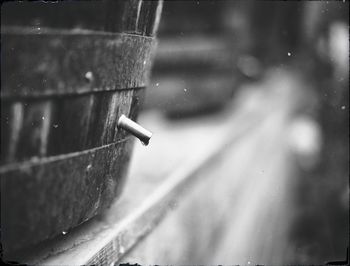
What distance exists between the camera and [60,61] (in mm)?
807

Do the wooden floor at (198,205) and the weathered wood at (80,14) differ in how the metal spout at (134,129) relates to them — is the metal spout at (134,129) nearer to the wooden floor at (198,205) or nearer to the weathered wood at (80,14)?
the weathered wood at (80,14)

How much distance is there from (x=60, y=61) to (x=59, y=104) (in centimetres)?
9

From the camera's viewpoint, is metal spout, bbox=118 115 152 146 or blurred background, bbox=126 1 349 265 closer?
metal spout, bbox=118 115 152 146

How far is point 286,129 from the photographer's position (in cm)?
464

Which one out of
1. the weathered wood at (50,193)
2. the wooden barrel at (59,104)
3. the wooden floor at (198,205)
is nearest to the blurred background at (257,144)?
the wooden floor at (198,205)

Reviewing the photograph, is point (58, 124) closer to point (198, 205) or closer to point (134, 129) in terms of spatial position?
point (134, 129)

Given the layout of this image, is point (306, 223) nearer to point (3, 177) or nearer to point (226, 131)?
point (226, 131)

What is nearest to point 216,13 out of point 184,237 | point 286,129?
point 286,129

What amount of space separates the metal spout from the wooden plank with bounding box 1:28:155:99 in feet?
0.31

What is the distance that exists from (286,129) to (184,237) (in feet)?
10.3

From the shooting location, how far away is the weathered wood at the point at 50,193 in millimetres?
800

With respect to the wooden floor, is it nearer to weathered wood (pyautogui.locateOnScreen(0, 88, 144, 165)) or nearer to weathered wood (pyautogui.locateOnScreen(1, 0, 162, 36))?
weathered wood (pyautogui.locateOnScreen(0, 88, 144, 165))

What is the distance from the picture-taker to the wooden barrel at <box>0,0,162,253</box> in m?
0.76

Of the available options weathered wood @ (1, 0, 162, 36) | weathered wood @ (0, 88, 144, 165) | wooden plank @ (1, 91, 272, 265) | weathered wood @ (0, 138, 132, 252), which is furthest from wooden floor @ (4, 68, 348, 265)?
weathered wood @ (1, 0, 162, 36)
